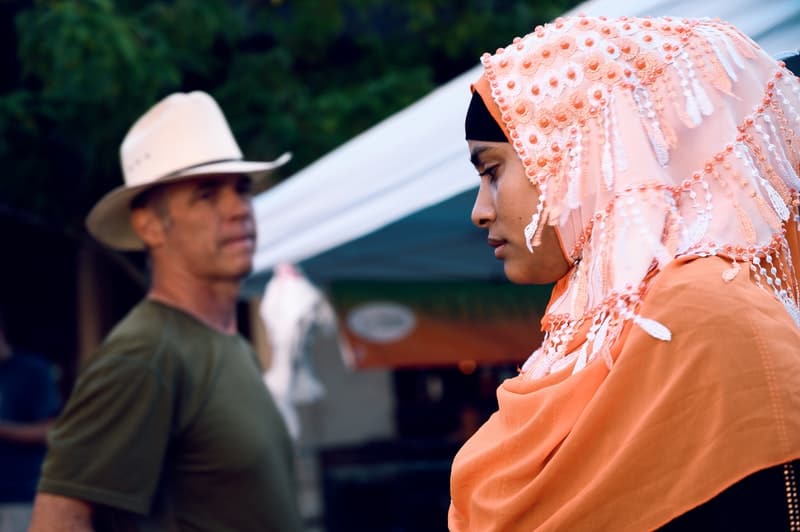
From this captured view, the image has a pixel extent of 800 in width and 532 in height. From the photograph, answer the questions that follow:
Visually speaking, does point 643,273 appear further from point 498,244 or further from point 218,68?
point 218,68

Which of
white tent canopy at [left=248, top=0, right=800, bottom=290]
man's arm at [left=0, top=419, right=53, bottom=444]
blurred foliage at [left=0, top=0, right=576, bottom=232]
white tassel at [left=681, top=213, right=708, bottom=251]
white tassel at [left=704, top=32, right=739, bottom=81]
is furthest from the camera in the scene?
blurred foliage at [left=0, top=0, right=576, bottom=232]

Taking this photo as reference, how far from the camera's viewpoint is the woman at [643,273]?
1473 millimetres

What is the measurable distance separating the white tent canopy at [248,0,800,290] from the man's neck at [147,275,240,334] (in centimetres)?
57

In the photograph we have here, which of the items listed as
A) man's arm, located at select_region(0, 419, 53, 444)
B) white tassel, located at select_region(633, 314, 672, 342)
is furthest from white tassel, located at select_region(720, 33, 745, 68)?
man's arm, located at select_region(0, 419, 53, 444)

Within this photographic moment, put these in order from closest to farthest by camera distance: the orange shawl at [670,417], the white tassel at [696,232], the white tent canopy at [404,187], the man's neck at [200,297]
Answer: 1. the orange shawl at [670,417]
2. the white tassel at [696,232]
3. the white tent canopy at [404,187]
4. the man's neck at [200,297]

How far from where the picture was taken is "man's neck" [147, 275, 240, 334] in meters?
3.26

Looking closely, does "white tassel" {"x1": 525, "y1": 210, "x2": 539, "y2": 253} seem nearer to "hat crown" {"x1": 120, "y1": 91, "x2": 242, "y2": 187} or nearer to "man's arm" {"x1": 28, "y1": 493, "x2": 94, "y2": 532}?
"man's arm" {"x1": 28, "y1": 493, "x2": 94, "y2": 532}

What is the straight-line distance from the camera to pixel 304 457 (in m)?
9.45

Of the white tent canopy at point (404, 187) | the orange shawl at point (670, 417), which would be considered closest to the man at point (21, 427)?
the white tent canopy at point (404, 187)

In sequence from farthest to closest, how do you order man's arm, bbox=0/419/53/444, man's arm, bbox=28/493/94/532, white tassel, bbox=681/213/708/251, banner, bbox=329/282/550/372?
banner, bbox=329/282/550/372, man's arm, bbox=0/419/53/444, man's arm, bbox=28/493/94/532, white tassel, bbox=681/213/708/251

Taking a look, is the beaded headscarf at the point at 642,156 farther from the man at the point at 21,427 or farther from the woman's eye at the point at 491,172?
the man at the point at 21,427

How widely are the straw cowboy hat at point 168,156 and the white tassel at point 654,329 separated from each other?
207cm

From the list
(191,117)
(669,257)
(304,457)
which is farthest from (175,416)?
(304,457)

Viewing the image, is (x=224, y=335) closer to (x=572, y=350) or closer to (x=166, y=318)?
(x=166, y=318)
